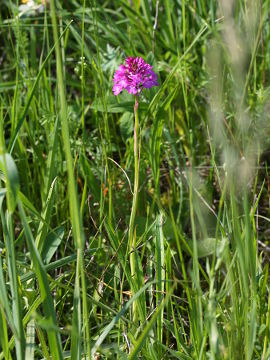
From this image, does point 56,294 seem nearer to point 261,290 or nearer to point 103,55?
point 261,290

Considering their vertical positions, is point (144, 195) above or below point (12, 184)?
below

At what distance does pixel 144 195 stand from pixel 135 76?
57 centimetres

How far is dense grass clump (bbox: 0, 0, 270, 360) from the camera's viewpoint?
1.06 metres

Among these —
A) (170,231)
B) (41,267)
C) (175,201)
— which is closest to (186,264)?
(170,231)

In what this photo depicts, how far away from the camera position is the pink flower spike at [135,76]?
1.32 meters

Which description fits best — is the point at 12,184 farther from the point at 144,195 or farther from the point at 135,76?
the point at 144,195

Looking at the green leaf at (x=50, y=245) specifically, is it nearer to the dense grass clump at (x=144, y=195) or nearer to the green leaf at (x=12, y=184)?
the dense grass clump at (x=144, y=195)

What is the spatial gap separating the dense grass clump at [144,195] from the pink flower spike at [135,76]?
0.12 metres

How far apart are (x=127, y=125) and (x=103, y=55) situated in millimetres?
320

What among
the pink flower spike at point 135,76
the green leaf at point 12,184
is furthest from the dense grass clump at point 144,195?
the pink flower spike at point 135,76

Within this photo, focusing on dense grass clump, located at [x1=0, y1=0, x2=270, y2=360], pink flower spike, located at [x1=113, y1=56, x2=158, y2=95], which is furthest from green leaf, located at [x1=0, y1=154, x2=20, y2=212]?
pink flower spike, located at [x1=113, y1=56, x2=158, y2=95]

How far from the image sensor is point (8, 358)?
1036mm

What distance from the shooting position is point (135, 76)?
51.9 inches

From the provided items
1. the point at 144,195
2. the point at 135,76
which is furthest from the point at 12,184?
the point at 144,195
